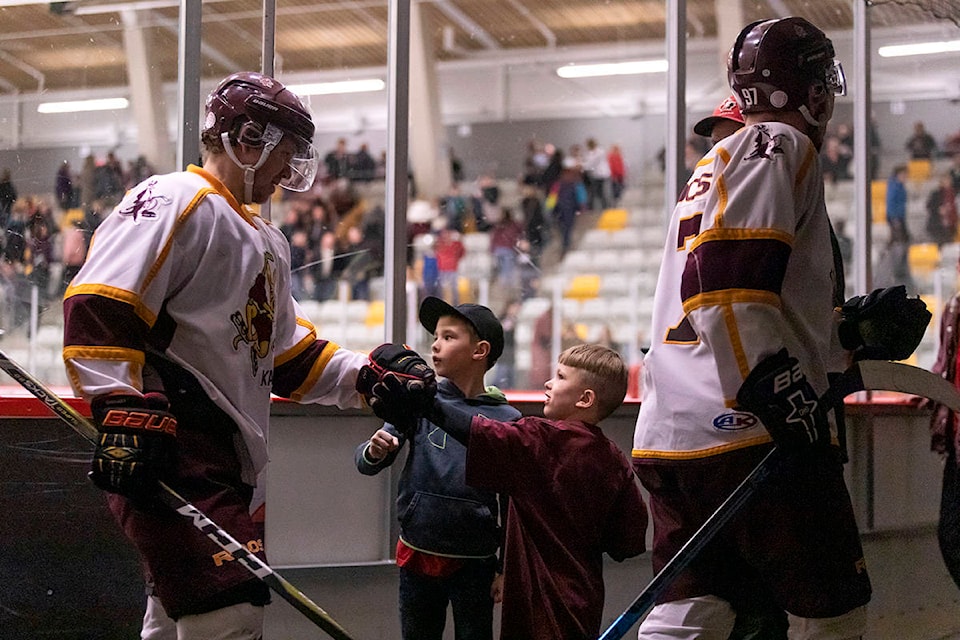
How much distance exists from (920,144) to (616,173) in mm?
2000

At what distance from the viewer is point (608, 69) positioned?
8.45 meters

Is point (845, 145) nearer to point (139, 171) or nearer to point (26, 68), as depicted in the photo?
point (139, 171)

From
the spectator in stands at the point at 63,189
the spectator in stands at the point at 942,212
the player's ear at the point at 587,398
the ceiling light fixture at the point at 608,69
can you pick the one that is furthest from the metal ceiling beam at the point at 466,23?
the player's ear at the point at 587,398

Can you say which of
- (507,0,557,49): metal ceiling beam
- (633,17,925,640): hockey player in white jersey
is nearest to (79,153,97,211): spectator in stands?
(633,17,925,640): hockey player in white jersey

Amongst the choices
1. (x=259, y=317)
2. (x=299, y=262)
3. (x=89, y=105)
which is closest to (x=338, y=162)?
(x=299, y=262)

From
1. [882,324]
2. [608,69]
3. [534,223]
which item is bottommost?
[882,324]

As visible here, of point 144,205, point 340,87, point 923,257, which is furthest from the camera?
point 923,257

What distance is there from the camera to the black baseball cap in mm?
2869

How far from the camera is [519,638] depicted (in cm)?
238

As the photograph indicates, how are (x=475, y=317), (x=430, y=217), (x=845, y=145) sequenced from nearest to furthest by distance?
1. (x=475, y=317)
2. (x=845, y=145)
3. (x=430, y=217)

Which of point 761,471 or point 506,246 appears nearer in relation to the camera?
point 761,471

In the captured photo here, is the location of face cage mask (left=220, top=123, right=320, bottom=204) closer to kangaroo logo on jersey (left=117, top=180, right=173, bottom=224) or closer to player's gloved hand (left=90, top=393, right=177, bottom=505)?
kangaroo logo on jersey (left=117, top=180, right=173, bottom=224)

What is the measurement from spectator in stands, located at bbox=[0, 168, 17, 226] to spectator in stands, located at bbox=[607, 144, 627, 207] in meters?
4.96

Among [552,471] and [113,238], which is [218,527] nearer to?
[113,238]
